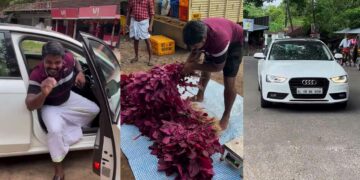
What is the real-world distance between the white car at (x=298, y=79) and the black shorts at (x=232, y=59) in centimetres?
356

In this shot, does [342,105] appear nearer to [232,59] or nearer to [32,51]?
[232,59]

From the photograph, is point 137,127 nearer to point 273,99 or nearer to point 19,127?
point 19,127

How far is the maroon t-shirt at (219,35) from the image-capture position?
137cm

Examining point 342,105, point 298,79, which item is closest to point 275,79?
point 298,79

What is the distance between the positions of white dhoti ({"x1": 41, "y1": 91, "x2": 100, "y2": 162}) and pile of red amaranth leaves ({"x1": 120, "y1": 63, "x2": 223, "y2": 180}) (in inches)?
8.0

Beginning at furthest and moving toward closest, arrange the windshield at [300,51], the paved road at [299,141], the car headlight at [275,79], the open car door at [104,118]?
1. the windshield at [300,51]
2. the car headlight at [275,79]
3. the paved road at [299,141]
4. the open car door at [104,118]

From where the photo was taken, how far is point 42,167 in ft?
4.39

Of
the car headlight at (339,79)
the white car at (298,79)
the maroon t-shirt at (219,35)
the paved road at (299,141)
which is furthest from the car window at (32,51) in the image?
the car headlight at (339,79)

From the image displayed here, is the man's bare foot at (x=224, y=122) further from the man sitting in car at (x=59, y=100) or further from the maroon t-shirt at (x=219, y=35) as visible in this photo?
the man sitting in car at (x=59, y=100)

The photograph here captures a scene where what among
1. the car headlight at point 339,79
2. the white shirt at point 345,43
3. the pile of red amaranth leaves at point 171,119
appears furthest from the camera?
the white shirt at point 345,43

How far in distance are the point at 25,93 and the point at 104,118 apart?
24 cm

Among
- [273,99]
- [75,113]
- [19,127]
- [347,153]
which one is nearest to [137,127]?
[75,113]

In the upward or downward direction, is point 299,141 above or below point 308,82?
below

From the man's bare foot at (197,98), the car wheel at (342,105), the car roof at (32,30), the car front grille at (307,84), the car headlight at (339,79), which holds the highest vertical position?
the car roof at (32,30)
